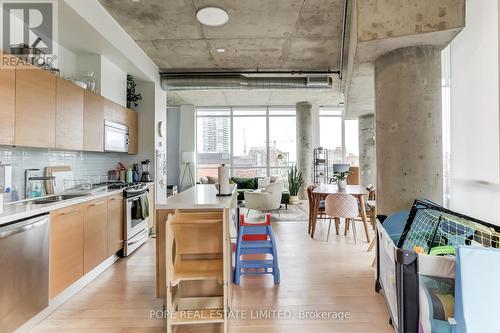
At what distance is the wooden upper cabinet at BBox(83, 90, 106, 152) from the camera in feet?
10.3

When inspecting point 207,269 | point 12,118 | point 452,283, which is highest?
point 12,118

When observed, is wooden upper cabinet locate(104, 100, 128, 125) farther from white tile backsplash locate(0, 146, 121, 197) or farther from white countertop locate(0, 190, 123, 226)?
white countertop locate(0, 190, 123, 226)

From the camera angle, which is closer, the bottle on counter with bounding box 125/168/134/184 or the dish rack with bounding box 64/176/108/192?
the dish rack with bounding box 64/176/108/192

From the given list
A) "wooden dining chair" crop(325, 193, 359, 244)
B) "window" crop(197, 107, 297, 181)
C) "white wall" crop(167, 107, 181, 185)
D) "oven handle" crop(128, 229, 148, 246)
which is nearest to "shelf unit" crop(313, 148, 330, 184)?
"window" crop(197, 107, 297, 181)

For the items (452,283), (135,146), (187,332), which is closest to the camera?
(452,283)

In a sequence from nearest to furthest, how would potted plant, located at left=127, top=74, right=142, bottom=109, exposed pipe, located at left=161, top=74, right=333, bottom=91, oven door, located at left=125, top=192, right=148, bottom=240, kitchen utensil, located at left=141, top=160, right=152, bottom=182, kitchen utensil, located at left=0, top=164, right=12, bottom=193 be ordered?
1. kitchen utensil, located at left=0, top=164, right=12, bottom=193
2. oven door, located at left=125, top=192, right=148, bottom=240
3. kitchen utensil, located at left=141, top=160, right=152, bottom=182
4. potted plant, located at left=127, top=74, right=142, bottom=109
5. exposed pipe, located at left=161, top=74, right=333, bottom=91

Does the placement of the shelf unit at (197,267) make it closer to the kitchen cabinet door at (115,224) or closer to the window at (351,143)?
the kitchen cabinet door at (115,224)

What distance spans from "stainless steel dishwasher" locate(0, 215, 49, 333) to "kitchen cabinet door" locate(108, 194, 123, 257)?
1.02 meters

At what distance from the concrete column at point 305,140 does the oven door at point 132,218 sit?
575cm

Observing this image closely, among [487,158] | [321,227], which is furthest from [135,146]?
[487,158]

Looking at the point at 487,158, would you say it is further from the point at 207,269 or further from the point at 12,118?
the point at 12,118

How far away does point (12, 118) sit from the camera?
6.82 feet

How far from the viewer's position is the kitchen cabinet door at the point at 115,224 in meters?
3.13

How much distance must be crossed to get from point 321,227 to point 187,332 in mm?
3478
